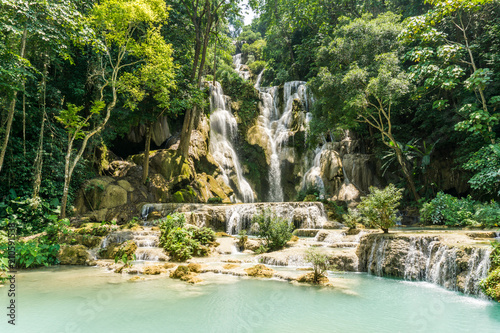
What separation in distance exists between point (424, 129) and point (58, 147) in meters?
20.0

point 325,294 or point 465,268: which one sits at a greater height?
point 465,268

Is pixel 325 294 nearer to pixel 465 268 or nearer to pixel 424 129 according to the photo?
pixel 465 268

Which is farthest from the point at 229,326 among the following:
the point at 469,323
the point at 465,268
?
the point at 465,268

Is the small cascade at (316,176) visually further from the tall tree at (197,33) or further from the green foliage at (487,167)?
the green foliage at (487,167)

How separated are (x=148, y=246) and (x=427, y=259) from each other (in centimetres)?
804

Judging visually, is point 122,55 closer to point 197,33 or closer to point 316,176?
point 197,33

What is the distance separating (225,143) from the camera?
22.8 m

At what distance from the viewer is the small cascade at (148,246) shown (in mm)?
8882

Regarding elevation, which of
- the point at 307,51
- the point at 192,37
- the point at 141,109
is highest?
the point at 307,51

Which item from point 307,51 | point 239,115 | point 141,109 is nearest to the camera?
point 141,109

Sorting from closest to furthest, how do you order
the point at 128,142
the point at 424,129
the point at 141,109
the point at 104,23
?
the point at 104,23 → the point at 141,109 → the point at 424,129 → the point at 128,142

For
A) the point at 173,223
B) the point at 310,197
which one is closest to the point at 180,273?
the point at 173,223

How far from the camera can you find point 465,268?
5.36 metres

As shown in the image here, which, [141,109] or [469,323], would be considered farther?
[141,109]
